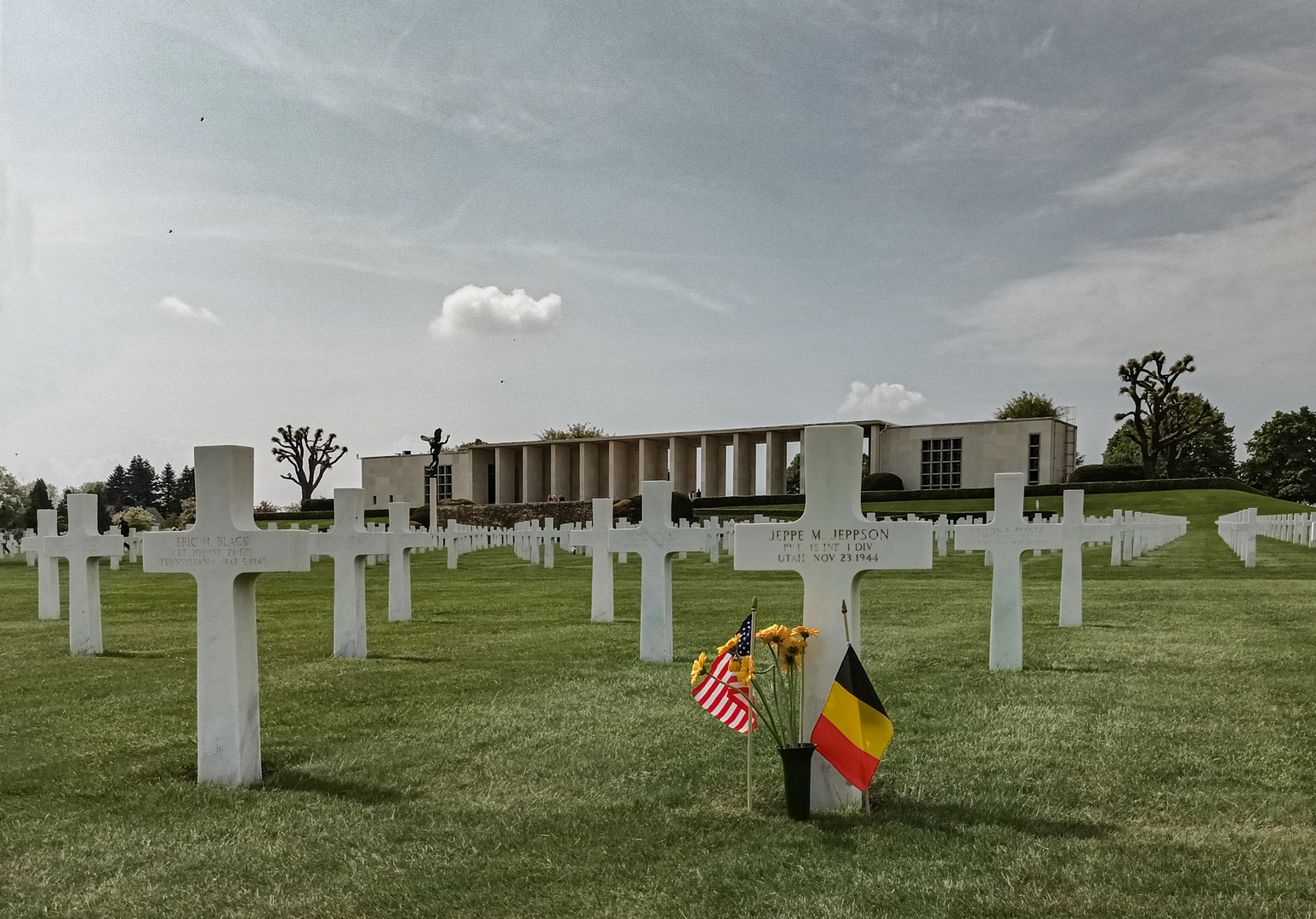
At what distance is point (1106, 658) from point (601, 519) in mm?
5207

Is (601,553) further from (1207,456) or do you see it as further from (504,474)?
(1207,456)

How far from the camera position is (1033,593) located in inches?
578

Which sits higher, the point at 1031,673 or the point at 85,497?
the point at 85,497

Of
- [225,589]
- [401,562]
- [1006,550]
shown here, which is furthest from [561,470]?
[225,589]

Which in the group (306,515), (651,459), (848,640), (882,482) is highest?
(651,459)

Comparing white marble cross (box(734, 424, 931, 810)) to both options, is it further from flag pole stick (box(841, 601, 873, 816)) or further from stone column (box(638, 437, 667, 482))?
stone column (box(638, 437, 667, 482))

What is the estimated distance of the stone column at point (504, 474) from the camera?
64.1 m

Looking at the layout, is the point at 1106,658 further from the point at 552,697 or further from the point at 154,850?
the point at 154,850

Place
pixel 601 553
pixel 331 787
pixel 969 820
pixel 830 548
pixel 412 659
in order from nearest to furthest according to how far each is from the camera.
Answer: pixel 969 820, pixel 830 548, pixel 331 787, pixel 412 659, pixel 601 553

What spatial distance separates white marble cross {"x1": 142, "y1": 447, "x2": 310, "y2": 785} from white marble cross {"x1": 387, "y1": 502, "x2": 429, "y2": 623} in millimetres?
6202

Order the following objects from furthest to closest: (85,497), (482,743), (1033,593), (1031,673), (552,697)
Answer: (1033,593)
(85,497)
(1031,673)
(552,697)
(482,743)

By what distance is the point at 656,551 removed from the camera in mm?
9047

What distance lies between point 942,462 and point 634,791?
52.3 metres

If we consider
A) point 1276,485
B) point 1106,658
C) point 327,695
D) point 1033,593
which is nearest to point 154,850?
point 327,695
